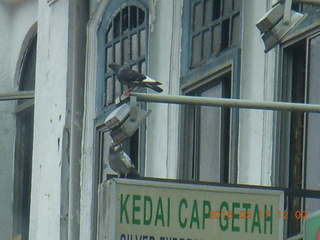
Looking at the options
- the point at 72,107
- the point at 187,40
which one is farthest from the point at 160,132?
the point at 72,107

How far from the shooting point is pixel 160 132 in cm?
1442

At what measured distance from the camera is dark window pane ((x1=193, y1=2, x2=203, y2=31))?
13.8 metres

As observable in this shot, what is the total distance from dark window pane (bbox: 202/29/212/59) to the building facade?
18 millimetres

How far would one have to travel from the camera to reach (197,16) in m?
13.9

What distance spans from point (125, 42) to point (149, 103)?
1108 mm

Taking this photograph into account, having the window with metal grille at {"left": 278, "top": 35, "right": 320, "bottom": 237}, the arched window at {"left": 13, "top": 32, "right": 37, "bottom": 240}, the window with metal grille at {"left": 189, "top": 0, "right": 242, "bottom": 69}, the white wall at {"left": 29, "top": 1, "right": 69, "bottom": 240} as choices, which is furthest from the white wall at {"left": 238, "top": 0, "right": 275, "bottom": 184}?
the arched window at {"left": 13, "top": 32, "right": 37, "bottom": 240}

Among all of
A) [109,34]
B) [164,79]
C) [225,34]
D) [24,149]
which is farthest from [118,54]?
[24,149]

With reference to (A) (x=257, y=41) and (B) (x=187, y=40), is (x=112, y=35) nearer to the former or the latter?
(B) (x=187, y=40)

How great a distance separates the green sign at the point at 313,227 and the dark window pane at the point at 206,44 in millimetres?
4231

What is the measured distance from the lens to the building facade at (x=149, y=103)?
12344mm

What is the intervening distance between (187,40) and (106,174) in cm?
225

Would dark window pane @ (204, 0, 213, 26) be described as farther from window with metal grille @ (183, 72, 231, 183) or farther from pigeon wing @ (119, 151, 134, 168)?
pigeon wing @ (119, 151, 134, 168)

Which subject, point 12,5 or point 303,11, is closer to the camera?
point 303,11

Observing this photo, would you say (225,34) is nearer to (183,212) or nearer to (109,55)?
(109,55)
